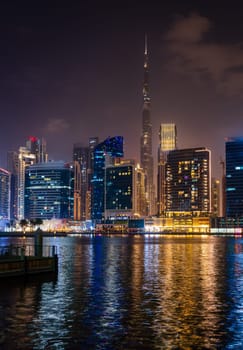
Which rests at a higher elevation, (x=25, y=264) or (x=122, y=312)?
(x=25, y=264)

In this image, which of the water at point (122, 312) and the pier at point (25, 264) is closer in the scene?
the water at point (122, 312)

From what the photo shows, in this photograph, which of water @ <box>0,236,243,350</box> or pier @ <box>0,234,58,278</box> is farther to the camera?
pier @ <box>0,234,58,278</box>

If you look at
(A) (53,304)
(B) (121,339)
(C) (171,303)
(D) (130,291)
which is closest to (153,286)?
(D) (130,291)

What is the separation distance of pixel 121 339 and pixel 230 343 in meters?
6.18

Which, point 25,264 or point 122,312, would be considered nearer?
point 122,312

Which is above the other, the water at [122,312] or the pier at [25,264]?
the pier at [25,264]

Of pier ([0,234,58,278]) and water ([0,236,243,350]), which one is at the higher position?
pier ([0,234,58,278])

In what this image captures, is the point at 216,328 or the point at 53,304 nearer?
the point at 216,328

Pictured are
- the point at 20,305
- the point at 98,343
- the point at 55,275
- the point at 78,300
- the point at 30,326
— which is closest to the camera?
the point at 98,343

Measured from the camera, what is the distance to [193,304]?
149ft

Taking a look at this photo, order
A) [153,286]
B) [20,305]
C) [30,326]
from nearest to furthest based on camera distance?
[30,326], [20,305], [153,286]

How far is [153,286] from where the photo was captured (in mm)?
58219

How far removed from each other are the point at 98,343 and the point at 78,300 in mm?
16181

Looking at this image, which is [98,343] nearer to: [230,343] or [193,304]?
[230,343]
